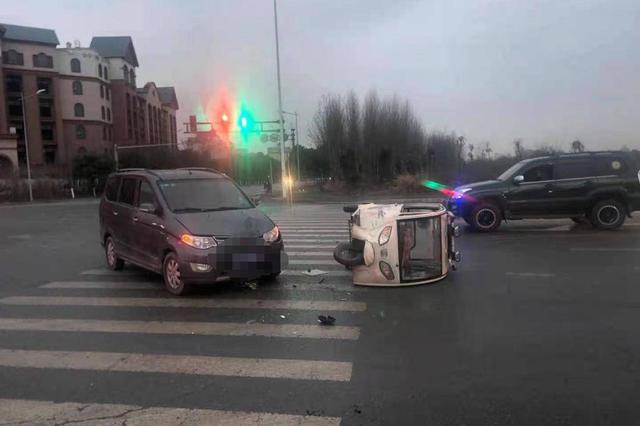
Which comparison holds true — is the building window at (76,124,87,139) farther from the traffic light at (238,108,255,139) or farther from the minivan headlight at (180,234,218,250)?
the minivan headlight at (180,234,218,250)

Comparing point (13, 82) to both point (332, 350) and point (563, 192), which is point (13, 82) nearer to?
point (563, 192)

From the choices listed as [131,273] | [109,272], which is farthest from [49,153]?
[131,273]

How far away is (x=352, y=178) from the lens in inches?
1695

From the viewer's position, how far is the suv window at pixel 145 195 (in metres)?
8.44

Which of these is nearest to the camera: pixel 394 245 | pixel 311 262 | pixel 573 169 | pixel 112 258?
pixel 394 245

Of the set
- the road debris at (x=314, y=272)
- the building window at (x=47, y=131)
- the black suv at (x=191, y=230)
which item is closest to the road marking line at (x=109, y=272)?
the black suv at (x=191, y=230)

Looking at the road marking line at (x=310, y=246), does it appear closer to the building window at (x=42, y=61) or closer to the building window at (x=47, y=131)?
the building window at (x=42, y=61)

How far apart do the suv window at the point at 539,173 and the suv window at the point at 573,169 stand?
7.4 inches

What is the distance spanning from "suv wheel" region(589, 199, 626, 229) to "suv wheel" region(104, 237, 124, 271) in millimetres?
11012

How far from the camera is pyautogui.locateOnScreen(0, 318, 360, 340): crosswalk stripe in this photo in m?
5.84

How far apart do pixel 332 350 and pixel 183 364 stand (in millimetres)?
1404

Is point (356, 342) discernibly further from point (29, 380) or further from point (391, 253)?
point (29, 380)

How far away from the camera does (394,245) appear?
7664mm

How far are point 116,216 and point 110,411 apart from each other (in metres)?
6.01
